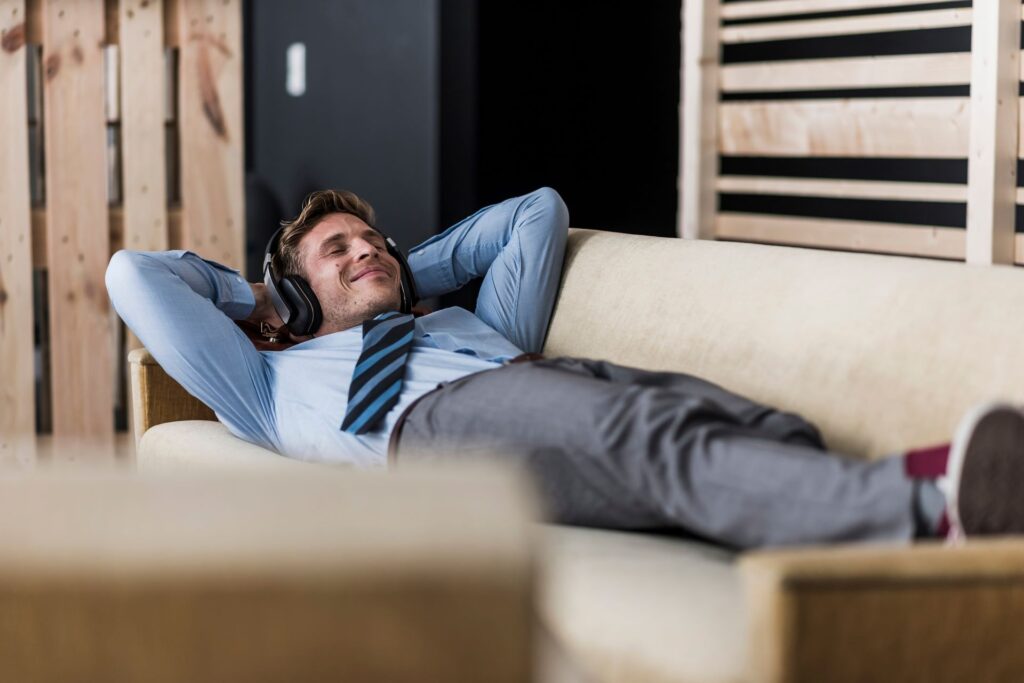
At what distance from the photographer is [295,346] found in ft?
8.22

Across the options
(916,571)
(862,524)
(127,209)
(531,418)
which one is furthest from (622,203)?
(916,571)

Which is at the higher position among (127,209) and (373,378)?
(127,209)

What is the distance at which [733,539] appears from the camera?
1.62 m

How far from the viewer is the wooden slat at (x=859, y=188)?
348 cm

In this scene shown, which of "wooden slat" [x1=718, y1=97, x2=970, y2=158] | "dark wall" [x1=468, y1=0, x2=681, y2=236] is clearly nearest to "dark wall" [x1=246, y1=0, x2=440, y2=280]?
"dark wall" [x1=468, y1=0, x2=681, y2=236]

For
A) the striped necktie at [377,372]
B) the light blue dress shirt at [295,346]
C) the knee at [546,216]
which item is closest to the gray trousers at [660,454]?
the striped necktie at [377,372]

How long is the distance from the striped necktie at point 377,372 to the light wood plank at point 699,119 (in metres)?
1.90

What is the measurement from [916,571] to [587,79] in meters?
3.60

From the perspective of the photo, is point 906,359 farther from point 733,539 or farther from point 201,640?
point 201,640

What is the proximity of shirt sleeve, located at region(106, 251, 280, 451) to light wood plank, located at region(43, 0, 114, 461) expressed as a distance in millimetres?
1526

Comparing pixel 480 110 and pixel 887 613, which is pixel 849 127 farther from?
pixel 887 613

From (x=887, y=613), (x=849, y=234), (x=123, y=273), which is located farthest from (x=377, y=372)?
(x=849, y=234)

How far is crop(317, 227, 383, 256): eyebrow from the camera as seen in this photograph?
2631 millimetres

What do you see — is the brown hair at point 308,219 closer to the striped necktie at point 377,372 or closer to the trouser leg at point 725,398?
the striped necktie at point 377,372
